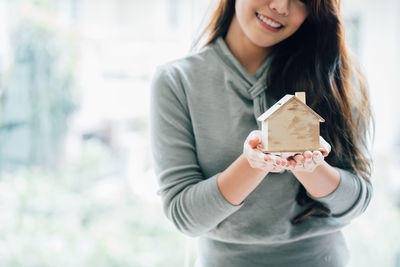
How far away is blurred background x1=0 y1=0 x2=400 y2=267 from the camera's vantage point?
5.55 feet

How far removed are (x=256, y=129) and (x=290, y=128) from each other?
22 centimetres

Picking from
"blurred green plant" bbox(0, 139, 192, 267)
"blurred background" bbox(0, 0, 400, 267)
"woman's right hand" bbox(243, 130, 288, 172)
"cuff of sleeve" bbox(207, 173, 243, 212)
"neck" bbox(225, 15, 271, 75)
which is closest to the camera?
"woman's right hand" bbox(243, 130, 288, 172)

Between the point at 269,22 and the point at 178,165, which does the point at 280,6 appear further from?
the point at 178,165

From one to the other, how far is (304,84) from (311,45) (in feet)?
0.39

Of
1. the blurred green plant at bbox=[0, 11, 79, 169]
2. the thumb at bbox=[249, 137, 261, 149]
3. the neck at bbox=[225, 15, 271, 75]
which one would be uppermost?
the neck at bbox=[225, 15, 271, 75]

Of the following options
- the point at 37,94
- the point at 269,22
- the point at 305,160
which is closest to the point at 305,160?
the point at 305,160

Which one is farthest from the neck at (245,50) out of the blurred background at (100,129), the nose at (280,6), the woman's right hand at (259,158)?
the blurred background at (100,129)

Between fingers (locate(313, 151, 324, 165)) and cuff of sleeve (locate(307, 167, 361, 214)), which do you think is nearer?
fingers (locate(313, 151, 324, 165))

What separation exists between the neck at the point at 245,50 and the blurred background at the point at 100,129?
67cm

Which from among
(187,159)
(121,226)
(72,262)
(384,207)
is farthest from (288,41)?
(72,262)

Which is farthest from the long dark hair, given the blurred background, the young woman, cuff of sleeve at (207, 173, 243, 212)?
the blurred background

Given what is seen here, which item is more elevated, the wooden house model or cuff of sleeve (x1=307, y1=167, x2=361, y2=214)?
the wooden house model

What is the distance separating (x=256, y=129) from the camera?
897 millimetres

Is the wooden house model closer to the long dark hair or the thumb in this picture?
the thumb
